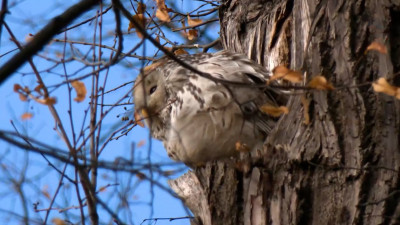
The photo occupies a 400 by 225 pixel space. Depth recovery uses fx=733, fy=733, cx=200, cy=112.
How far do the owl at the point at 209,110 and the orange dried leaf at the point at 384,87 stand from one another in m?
0.91

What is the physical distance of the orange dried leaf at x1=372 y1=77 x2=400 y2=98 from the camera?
3271 mm

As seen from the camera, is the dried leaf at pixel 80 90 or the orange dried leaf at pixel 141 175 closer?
the orange dried leaf at pixel 141 175

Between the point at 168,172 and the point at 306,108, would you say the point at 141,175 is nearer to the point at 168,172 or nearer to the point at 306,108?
the point at 168,172

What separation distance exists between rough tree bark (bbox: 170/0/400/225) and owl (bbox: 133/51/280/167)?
43 centimetres

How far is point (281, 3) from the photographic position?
4770 mm

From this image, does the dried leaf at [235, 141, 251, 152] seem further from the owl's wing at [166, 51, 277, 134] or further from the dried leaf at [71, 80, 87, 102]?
the dried leaf at [71, 80, 87, 102]

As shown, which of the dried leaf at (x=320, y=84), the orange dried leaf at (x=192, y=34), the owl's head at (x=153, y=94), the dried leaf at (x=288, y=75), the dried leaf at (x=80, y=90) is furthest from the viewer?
the orange dried leaf at (x=192, y=34)

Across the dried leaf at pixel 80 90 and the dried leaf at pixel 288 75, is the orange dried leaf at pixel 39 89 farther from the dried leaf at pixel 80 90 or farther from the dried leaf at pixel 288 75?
the dried leaf at pixel 288 75

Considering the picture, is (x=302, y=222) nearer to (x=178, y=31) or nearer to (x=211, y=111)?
(x=211, y=111)

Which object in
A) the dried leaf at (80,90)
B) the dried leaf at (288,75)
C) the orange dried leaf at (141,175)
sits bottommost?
the orange dried leaf at (141,175)

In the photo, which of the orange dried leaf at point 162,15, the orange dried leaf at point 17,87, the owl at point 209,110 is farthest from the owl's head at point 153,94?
the orange dried leaf at point 17,87

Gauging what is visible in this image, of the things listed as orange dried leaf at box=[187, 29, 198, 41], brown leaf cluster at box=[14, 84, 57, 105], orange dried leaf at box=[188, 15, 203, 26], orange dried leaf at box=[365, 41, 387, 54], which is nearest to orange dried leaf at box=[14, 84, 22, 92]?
brown leaf cluster at box=[14, 84, 57, 105]

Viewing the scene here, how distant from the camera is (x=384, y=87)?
3.28 meters

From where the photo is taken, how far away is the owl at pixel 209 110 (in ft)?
14.0
